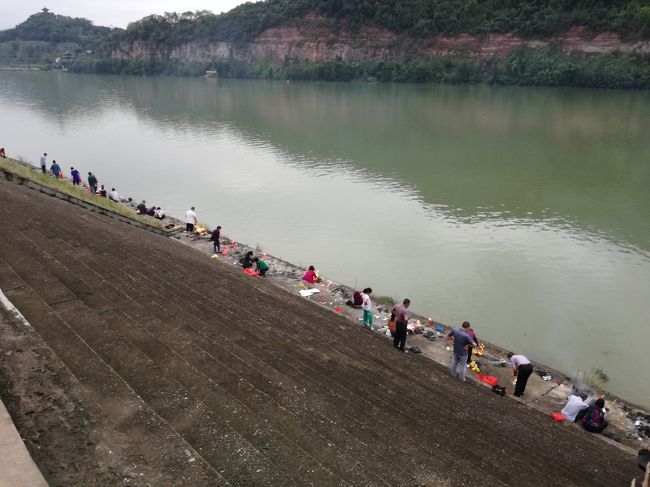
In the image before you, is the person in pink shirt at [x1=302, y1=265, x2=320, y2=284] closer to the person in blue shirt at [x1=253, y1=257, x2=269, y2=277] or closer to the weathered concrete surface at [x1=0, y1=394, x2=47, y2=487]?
the person in blue shirt at [x1=253, y1=257, x2=269, y2=277]

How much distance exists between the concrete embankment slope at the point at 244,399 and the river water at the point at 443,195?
507 cm

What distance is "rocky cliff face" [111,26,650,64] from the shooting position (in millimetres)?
80938

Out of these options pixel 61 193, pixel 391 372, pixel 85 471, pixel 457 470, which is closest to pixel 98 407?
pixel 85 471

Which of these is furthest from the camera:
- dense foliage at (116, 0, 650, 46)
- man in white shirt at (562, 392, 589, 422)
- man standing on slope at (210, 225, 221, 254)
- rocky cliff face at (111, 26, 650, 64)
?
rocky cliff face at (111, 26, 650, 64)

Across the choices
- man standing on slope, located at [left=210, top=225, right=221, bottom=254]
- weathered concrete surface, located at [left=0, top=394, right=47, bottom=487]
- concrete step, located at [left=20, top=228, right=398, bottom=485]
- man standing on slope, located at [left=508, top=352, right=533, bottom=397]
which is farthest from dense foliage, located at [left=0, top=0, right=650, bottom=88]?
weathered concrete surface, located at [left=0, top=394, right=47, bottom=487]

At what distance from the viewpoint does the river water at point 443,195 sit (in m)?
14.9

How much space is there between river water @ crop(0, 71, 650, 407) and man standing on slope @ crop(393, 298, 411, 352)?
3.89 m

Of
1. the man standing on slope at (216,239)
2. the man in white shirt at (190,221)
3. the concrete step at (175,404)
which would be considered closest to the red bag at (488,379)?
the concrete step at (175,404)

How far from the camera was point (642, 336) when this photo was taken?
13.4 m

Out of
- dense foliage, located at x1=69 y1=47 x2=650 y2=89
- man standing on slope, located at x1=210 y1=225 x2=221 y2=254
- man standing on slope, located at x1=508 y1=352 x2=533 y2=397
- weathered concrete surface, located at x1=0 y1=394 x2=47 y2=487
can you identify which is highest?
dense foliage, located at x1=69 y1=47 x2=650 y2=89

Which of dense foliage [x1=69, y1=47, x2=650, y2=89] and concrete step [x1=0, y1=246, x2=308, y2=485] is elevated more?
dense foliage [x1=69, y1=47, x2=650, y2=89]

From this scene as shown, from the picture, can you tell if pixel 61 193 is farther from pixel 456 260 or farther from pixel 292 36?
pixel 292 36

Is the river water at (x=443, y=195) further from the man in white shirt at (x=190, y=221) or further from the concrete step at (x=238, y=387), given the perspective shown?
the concrete step at (x=238, y=387)

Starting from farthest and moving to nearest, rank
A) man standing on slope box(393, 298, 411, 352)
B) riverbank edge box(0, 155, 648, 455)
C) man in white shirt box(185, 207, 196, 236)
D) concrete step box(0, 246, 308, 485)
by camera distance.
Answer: man in white shirt box(185, 207, 196, 236), man standing on slope box(393, 298, 411, 352), riverbank edge box(0, 155, 648, 455), concrete step box(0, 246, 308, 485)
